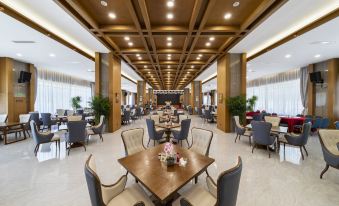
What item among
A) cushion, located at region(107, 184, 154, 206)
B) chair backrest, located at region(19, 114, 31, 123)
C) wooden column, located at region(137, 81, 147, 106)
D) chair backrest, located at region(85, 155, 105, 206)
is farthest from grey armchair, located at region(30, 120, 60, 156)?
wooden column, located at region(137, 81, 147, 106)

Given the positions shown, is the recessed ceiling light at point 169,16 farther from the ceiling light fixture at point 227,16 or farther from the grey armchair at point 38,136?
the grey armchair at point 38,136

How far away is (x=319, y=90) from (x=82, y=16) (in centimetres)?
1160

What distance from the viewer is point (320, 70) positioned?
7859mm

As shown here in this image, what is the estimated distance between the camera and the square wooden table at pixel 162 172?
1388 millimetres

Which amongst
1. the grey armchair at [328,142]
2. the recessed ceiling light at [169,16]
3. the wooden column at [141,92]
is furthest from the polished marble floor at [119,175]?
the wooden column at [141,92]

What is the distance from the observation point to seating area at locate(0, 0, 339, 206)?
A: 1959mm

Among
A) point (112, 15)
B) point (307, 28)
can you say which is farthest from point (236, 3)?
point (112, 15)

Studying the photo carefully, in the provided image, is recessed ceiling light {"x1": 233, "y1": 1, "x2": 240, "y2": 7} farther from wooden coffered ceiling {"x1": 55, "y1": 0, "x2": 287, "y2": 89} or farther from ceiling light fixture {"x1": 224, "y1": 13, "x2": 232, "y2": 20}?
ceiling light fixture {"x1": 224, "y1": 13, "x2": 232, "y2": 20}

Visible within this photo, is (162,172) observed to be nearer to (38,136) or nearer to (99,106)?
(38,136)

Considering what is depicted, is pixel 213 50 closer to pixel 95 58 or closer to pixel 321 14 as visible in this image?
pixel 321 14

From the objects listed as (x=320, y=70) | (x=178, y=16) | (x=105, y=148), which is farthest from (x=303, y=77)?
(x=105, y=148)

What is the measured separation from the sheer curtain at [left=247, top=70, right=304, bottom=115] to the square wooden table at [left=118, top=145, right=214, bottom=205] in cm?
1096

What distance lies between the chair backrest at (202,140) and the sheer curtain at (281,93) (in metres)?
10.1

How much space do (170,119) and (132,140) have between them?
3.03 m
